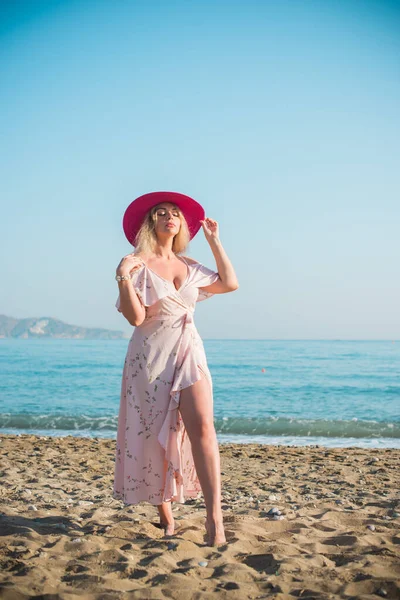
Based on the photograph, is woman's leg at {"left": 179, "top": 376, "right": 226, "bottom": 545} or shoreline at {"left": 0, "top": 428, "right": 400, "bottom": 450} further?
shoreline at {"left": 0, "top": 428, "right": 400, "bottom": 450}

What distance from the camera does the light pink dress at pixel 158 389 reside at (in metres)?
3.54

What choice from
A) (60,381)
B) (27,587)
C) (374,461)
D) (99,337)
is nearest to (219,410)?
(374,461)

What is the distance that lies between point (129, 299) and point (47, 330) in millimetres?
125588

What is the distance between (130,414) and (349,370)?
26.9 meters

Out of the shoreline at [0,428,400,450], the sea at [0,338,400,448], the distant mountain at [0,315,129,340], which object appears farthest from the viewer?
the distant mountain at [0,315,129,340]

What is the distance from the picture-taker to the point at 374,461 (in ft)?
25.6

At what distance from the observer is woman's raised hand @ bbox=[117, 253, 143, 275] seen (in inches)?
136

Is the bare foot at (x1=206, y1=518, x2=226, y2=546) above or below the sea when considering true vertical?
above

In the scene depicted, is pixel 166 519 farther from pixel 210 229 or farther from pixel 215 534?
pixel 210 229

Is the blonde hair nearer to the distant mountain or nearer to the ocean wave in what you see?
the ocean wave

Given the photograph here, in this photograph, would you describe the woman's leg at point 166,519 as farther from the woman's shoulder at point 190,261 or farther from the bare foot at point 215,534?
the woman's shoulder at point 190,261

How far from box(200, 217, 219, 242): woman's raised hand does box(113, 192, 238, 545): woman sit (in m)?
0.25

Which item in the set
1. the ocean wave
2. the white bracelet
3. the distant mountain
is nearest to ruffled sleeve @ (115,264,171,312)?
the white bracelet

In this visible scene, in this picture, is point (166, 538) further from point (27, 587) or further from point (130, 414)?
point (27, 587)
